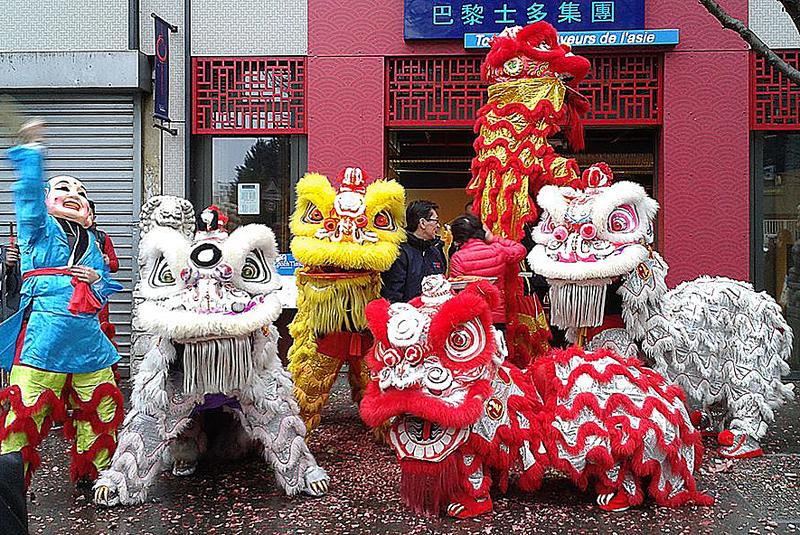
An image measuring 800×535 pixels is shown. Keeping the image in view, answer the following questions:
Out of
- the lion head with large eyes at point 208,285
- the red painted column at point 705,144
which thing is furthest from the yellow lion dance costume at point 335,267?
the red painted column at point 705,144

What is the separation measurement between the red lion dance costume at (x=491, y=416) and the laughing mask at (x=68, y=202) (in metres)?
1.78

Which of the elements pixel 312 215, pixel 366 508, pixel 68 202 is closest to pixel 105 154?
pixel 68 202

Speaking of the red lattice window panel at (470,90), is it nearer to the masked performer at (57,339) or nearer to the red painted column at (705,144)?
the red painted column at (705,144)

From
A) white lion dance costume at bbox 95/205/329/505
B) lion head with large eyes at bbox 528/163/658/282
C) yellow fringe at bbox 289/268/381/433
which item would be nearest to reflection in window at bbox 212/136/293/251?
yellow fringe at bbox 289/268/381/433

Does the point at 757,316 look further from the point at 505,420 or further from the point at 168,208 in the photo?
the point at 168,208

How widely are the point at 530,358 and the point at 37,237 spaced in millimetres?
3092

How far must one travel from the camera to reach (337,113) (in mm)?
7875

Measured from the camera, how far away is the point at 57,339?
14.5 feet

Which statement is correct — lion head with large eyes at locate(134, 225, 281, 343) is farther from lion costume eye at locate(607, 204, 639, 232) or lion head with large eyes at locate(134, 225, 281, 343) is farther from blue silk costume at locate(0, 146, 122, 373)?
lion costume eye at locate(607, 204, 639, 232)

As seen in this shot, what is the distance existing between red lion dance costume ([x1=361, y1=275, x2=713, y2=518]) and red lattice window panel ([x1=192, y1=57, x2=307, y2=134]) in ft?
13.9

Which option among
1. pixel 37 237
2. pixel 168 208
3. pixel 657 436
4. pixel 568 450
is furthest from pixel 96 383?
pixel 657 436

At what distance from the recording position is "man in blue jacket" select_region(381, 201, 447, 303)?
5324 millimetres

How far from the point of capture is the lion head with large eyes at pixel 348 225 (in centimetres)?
491

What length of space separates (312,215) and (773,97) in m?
4.86
